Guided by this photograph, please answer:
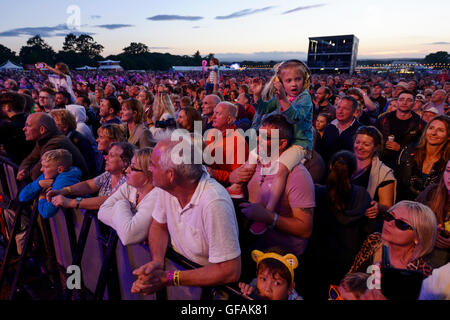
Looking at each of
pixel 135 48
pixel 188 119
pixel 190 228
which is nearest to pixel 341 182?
pixel 190 228

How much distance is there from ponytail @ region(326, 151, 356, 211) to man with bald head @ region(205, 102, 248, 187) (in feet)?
3.17

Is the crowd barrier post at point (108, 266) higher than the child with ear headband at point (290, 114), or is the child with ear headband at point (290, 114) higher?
the child with ear headband at point (290, 114)

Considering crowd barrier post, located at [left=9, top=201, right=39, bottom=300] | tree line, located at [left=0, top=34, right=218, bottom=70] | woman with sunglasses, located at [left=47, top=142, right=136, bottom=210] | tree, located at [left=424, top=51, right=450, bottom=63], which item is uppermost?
tree, located at [left=424, top=51, right=450, bottom=63]

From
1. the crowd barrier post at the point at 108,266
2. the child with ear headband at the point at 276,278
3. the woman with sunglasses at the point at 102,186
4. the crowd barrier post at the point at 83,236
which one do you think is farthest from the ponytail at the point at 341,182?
the crowd barrier post at the point at 83,236

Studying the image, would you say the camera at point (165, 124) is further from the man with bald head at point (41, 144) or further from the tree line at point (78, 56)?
the tree line at point (78, 56)

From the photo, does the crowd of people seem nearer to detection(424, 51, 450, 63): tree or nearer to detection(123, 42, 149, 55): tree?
detection(123, 42, 149, 55): tree

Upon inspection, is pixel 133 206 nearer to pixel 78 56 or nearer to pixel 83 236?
pixel 83 236

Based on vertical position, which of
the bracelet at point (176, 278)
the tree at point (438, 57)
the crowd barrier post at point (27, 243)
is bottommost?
the crowd barrier post at point (27, 243)

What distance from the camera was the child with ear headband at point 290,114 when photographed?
2248 millimetres

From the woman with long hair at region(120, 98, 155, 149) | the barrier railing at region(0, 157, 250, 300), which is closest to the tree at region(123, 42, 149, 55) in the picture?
the woman with long hair at region(120, 98, 155, 149)

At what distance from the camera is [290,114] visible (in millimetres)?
2604

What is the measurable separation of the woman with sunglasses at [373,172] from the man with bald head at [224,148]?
122 centimetres

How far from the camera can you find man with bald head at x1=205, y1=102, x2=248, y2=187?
314cm

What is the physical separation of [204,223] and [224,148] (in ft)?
5.69
